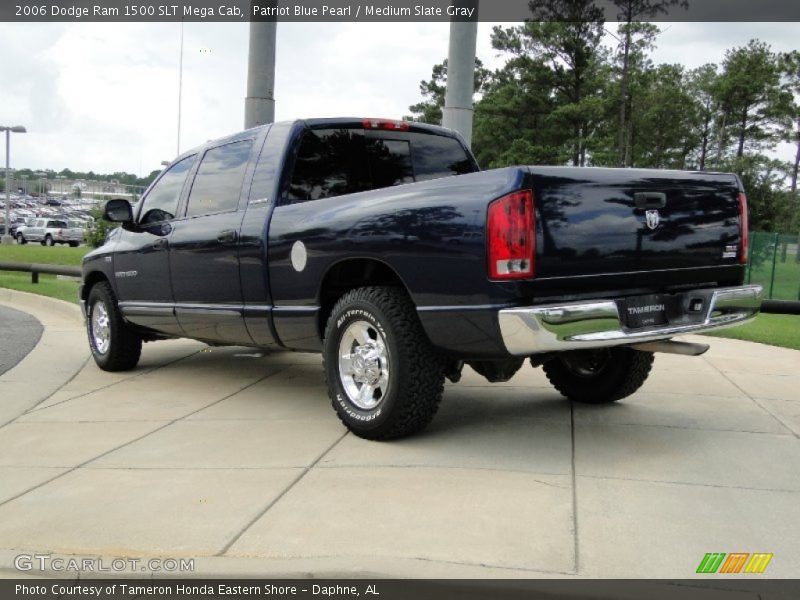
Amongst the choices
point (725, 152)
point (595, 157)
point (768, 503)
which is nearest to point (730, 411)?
point (768, 503)

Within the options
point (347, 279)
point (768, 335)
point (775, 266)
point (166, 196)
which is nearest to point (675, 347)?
point (347, 279)

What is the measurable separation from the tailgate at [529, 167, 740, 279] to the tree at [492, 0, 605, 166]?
39.8m

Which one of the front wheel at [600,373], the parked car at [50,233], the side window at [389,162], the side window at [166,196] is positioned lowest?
the parked car at [50,233]

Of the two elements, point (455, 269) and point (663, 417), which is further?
point (663, 417)

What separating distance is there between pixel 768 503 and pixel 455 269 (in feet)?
6.16

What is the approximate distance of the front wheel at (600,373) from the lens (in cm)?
603

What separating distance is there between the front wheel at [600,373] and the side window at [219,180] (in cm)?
262

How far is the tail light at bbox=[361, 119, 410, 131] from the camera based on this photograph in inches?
249

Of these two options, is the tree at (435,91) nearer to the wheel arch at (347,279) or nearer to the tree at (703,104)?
the tree at (703,104)

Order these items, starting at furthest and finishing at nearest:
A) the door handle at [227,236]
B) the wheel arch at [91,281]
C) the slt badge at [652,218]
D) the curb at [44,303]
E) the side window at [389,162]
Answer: the curb at [44,303]
the wheel arch at [91,281]
the side window at [389,162]
the door handle at [227,236]
the slt badge at [652,218]

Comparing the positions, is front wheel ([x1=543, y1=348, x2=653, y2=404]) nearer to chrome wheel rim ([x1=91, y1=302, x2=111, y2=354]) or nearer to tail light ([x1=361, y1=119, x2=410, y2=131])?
tail light ([x1=361, y1=119, x2=410, y2=131])

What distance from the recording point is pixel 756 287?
538 cm

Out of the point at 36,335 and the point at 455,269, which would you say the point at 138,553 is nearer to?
the point at 455,269

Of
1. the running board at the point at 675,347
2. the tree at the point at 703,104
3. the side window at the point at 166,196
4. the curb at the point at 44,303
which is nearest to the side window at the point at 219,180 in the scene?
the side window at the point at 166,196
